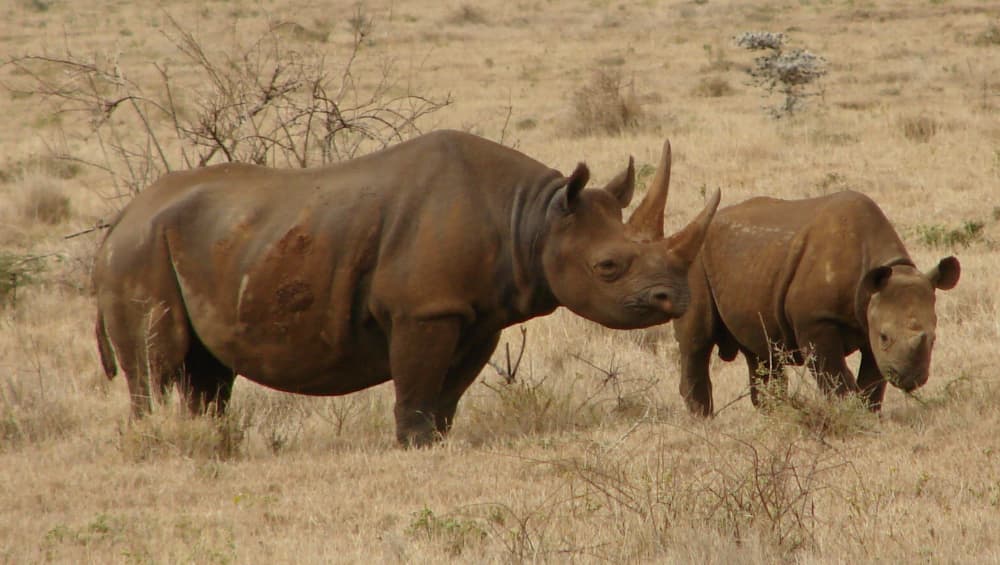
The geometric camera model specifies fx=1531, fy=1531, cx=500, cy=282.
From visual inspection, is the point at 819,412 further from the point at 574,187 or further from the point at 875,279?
the point at 574,187

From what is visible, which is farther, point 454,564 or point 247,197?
point 247,197

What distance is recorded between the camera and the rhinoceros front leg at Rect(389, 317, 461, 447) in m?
7.07

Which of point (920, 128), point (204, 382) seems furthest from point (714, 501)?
point (920, 128)

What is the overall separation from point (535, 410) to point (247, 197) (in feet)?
5.98

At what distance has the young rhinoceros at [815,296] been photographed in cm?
759

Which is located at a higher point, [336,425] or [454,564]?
[454,564]

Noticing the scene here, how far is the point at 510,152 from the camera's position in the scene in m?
7.43

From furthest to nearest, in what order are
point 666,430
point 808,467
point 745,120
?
point 745,120 < point 666,430 < point 808,467

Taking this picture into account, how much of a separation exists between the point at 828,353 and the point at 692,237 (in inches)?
63.3

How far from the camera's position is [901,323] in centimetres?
751

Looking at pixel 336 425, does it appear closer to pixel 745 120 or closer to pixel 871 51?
pixel 745 120

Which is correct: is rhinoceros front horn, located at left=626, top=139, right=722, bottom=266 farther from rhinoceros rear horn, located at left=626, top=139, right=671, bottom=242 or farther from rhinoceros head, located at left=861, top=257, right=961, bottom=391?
rhinoceros head, located at left=861, top=257, right=961, bottom=391

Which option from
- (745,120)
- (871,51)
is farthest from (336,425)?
(871,51)

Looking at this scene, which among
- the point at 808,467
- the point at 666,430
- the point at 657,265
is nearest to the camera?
the point at 808,467
